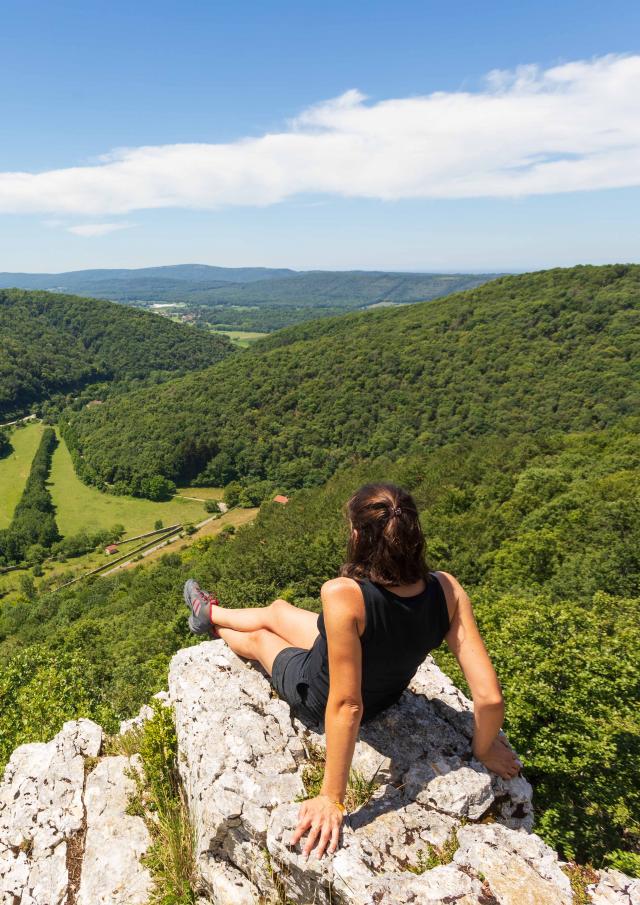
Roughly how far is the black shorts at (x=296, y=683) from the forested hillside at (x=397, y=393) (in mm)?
89160

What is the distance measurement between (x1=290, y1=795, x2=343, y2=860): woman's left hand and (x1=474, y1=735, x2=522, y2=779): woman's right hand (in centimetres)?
159

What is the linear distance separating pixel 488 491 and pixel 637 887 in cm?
4208

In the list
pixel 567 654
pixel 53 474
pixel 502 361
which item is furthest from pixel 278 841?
pixel 53 474

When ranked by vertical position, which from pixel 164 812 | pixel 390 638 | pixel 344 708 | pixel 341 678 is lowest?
pixel 164 812

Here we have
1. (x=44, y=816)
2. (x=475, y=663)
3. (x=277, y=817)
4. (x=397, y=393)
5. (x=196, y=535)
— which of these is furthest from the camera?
(x=397, y=393)

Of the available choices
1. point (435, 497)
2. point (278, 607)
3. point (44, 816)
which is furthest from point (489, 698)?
point (435, 497)

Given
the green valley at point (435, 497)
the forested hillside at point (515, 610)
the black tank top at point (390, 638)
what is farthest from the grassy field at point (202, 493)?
the black tank top at point (390, 638)

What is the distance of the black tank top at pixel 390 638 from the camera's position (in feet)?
12.6

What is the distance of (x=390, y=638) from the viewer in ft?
13.0

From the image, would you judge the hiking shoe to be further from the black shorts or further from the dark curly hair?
the dark curly hair

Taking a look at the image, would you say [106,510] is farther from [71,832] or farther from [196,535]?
[71,832]

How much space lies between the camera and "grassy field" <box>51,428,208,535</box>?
92562 mm

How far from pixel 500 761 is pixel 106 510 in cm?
10377

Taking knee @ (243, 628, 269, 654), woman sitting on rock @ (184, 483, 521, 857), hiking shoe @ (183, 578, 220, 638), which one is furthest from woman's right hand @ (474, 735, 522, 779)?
hiking shoe @ (183, 578, 220, 638)
